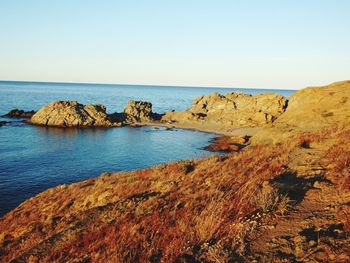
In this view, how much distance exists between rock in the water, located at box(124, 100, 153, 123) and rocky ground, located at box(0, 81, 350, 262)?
2697 inches

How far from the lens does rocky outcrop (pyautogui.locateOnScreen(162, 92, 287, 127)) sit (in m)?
71.1

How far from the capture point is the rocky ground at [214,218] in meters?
6.29

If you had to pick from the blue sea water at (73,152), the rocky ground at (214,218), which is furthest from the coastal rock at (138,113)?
the rocky ground at (214,218)

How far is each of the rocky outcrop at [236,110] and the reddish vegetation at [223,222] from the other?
191 ft

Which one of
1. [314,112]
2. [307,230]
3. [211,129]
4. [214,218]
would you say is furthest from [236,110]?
[307,230]

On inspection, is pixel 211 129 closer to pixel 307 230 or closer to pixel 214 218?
pixel 214 218

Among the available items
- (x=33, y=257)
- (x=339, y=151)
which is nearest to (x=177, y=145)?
(x=339, y=151)

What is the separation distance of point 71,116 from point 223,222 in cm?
7476

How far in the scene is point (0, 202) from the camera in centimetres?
2722

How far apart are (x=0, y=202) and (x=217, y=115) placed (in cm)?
6608

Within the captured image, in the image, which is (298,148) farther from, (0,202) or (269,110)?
(269,110)

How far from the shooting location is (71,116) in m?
76.3

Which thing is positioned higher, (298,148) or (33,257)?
(298,148)

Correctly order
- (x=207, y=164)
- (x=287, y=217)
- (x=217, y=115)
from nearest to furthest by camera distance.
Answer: (x=287, y=217) → (x=207, y=164) → (x=217, y=115)
